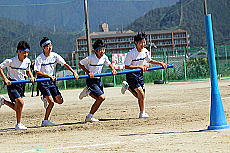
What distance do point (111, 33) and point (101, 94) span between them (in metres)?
107

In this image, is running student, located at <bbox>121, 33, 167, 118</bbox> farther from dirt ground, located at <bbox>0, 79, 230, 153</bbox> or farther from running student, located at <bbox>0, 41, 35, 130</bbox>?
running student, located at <bbox>0, 41, 35, 130</bbox>

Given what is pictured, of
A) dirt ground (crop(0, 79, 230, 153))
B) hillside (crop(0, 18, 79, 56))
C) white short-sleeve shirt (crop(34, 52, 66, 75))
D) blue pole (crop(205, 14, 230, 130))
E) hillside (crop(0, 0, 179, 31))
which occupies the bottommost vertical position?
dirt ground (crop(0, 79, 230, 153))

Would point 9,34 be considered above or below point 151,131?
above

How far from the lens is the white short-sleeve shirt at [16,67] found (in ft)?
36.7

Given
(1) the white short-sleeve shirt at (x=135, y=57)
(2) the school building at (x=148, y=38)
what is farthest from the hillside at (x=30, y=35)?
(2) the school building at (x=148, y=38)

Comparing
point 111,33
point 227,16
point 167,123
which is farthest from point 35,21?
point 167,123

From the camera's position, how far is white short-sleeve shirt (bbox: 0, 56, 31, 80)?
11180mm

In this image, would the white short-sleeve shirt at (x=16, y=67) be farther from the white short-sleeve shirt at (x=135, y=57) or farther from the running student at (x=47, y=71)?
the white short-sleeve shirt at (x=135, y=57)

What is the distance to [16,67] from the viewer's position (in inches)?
442

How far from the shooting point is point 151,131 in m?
9.06

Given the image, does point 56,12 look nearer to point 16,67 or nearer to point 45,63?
point 45,63

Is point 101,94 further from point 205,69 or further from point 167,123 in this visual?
point 205,69

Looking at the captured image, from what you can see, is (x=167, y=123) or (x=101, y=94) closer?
(x=167, y=123)

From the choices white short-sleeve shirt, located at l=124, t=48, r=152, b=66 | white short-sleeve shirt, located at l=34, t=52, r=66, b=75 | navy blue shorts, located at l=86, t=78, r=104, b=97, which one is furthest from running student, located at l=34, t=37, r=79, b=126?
white short-sleeve shirt, located at l=124, t=48, r=152, b=66
